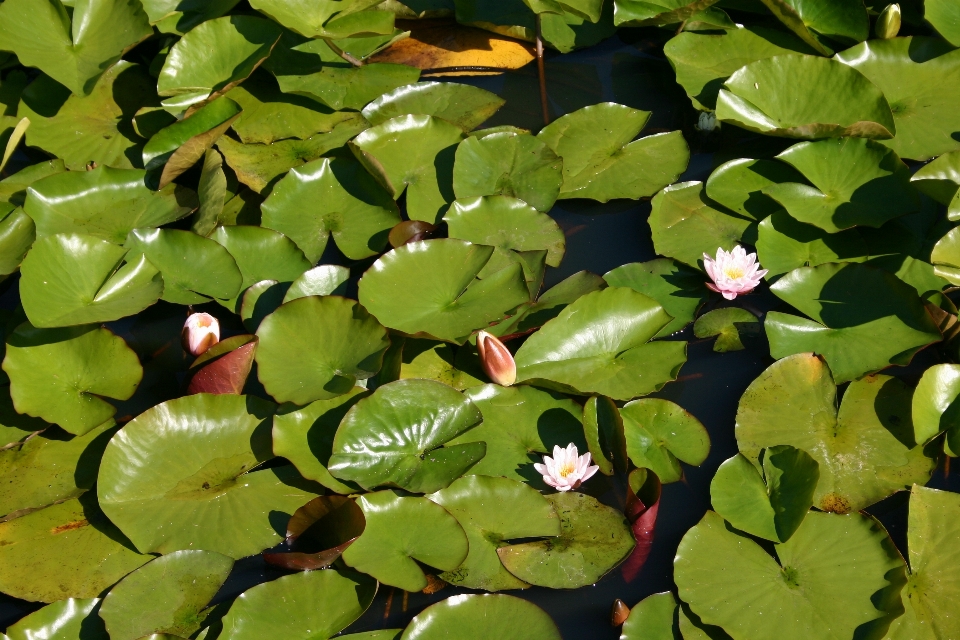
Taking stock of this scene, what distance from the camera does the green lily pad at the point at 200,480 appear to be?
6.99 ft

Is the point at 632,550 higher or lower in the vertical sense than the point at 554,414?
lower

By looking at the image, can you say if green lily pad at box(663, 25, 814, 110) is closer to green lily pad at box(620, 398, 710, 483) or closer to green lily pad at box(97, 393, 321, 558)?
green lily pad at box(620, 398, 710, 483)

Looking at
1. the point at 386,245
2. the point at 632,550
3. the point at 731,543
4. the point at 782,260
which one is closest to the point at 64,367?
the point at 386,245

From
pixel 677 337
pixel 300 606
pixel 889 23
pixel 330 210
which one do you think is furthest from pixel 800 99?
pixel 300 606

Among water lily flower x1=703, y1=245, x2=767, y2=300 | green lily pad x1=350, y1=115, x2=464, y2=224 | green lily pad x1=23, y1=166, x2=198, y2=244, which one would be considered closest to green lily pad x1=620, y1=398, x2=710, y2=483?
water lily flower x1=703, y1=245, x2=767, y2=300

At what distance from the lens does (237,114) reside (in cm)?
299

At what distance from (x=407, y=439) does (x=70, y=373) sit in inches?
43.7

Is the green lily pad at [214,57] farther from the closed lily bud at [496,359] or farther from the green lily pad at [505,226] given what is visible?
the closed lily bud at [496,359]

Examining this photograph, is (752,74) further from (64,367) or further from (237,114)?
(64,367)

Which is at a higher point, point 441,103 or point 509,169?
point 441,103

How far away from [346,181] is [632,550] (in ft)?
5.48

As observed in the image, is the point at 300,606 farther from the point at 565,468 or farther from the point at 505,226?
the point at 505,226

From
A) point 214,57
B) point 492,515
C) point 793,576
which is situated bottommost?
point 793,576

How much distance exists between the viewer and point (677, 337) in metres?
2.58
